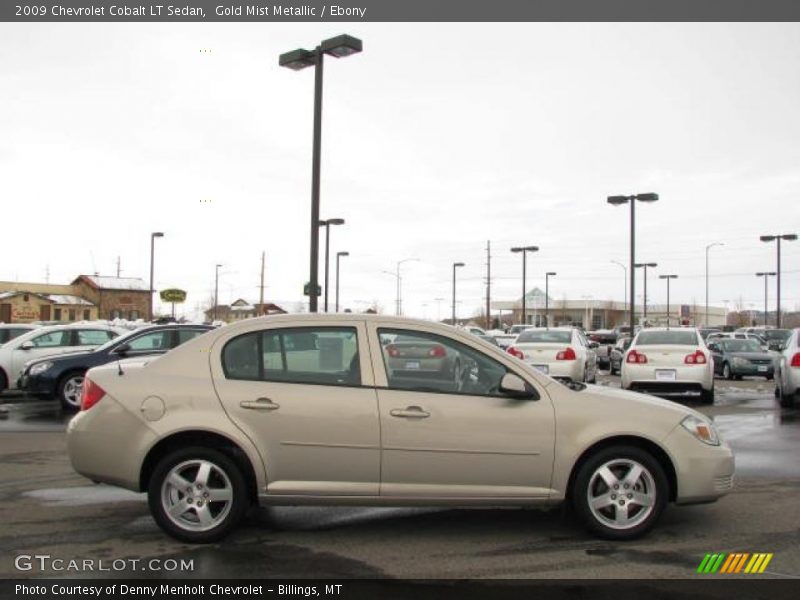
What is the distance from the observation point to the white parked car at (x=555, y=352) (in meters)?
15.5

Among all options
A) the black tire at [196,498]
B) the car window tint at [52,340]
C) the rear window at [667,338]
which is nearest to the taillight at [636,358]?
the rear window at [667,338]

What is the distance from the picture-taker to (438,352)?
224 inches

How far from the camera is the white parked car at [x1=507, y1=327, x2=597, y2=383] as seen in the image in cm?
1546

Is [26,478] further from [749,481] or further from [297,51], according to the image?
[297,51]

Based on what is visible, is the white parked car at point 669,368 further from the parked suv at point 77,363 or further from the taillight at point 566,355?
the parked suv at point 77,363

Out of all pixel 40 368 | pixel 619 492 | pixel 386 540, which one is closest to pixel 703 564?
pixel 619 492

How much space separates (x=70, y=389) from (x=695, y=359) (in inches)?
444

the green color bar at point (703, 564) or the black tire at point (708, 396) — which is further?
the black tire at point (708, 396)

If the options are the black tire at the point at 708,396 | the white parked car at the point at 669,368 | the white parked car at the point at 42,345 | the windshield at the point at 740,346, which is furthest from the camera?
the windshield at the point at 740,346

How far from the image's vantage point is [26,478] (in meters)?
7.69

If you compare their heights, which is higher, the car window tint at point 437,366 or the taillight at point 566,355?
the car window tint at point 437,366

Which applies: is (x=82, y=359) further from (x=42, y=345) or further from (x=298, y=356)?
(x=298, y=356)

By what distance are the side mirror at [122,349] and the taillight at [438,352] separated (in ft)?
31.2

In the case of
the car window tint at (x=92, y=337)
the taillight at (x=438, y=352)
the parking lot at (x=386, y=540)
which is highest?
the taillight at (x=438, y=352)
